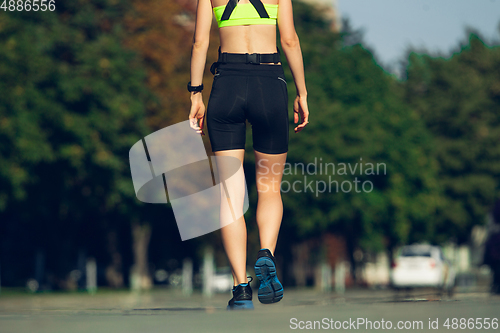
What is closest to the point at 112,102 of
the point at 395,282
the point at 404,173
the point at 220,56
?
the point at 395,282

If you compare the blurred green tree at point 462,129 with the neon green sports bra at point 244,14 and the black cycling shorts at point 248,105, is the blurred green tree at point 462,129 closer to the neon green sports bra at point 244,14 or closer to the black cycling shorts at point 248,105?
the black cycling shorts at point 248,105

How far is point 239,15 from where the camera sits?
223 inches

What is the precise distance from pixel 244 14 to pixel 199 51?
373 mm

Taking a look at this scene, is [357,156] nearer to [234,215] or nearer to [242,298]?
[234,215]

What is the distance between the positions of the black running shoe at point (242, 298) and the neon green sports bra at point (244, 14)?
1.62 m

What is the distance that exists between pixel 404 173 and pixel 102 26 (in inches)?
679

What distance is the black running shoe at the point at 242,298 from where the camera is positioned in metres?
5.50

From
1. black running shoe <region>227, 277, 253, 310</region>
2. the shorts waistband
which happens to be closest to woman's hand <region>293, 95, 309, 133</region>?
the shorts waistband

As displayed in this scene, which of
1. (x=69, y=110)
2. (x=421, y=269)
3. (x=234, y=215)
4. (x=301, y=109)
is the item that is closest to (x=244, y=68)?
(x=301, y=109)

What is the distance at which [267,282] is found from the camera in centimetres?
538

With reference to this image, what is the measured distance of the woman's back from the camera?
568 cm

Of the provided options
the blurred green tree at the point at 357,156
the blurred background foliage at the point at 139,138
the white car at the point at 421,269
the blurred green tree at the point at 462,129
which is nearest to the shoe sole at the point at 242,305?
the blurred background foliage at the point at 139,138

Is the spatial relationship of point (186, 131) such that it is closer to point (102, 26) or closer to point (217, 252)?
point (102, 26)

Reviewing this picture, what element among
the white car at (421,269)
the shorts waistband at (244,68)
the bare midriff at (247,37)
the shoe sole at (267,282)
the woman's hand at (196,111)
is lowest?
the white car at (421,269)
